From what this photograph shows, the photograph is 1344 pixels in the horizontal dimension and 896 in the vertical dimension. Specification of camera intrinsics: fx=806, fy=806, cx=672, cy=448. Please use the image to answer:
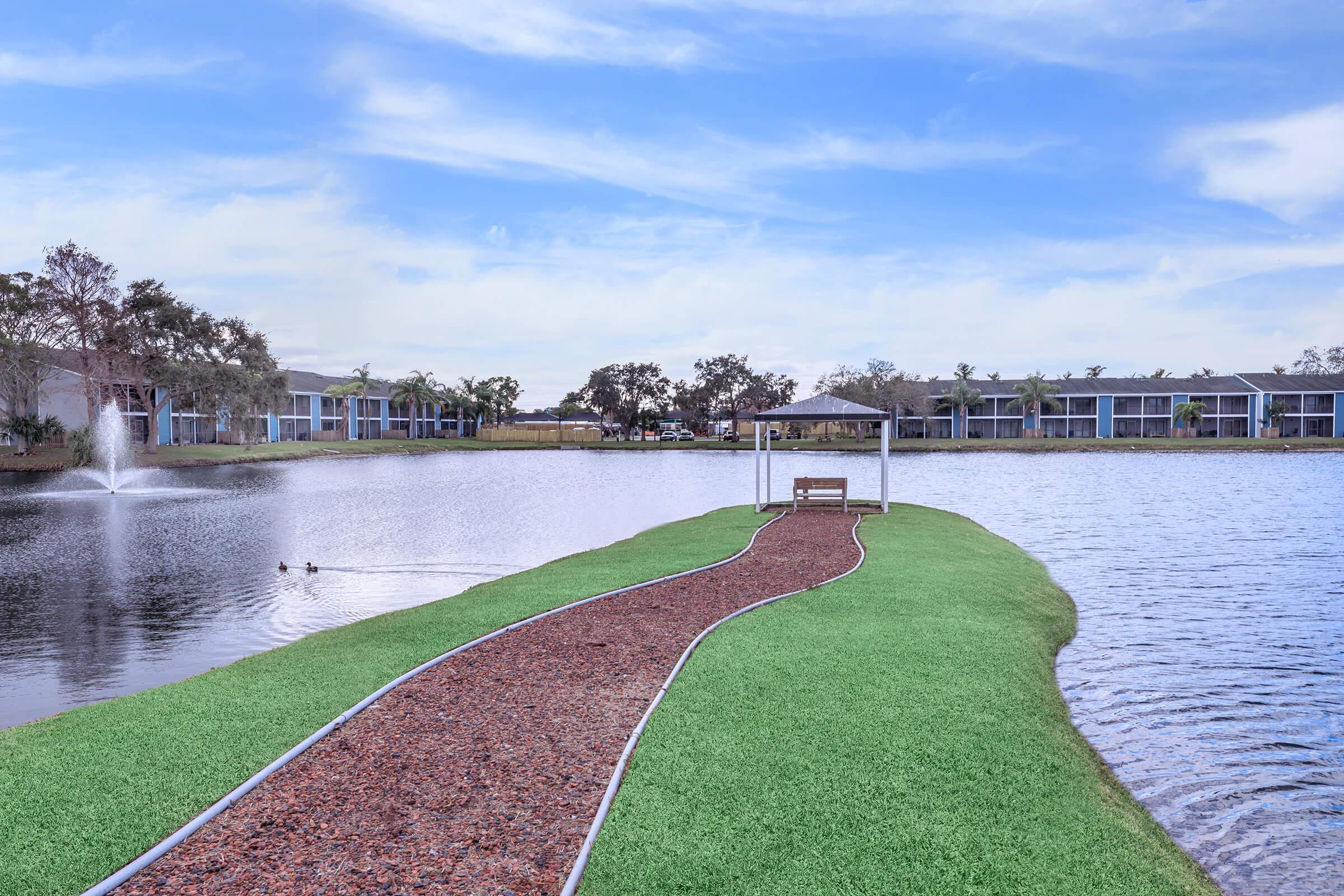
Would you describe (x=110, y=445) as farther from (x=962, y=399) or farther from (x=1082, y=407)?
(x=1082, y=407)

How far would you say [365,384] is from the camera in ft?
297

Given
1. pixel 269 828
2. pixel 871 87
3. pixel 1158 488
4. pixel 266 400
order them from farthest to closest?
pixel 266 400, pixel 1158 488, pixel 871 87, pixel 269 828

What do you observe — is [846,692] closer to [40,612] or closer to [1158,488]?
[40,612]

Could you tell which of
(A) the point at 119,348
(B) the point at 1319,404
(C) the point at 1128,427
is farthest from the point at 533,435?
(B) the point at 1319,404

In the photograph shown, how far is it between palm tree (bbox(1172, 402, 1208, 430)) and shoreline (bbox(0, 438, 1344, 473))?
4.74m

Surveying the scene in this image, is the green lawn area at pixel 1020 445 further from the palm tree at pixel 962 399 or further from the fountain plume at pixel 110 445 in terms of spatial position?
the fountain plume at pixel 110 445

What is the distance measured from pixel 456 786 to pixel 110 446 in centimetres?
4972

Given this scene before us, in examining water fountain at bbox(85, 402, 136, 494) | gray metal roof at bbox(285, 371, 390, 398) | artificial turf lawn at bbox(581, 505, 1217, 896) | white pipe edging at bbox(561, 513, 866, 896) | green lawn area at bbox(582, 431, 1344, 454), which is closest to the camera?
white pipe edging at bbox(561, 513, 866, 896)

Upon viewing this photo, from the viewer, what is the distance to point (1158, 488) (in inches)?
1351

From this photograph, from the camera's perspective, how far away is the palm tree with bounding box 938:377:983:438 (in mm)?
91562

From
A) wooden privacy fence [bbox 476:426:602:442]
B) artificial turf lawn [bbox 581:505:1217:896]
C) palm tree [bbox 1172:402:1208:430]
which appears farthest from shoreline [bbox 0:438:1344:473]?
artificial turf lawn [bbox 581:505:1217:896]

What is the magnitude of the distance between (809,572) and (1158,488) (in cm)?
2895

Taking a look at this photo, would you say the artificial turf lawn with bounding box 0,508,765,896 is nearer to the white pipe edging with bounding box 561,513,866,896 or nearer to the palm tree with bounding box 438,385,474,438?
the white pipe edging with bounding box 561,513,866,896

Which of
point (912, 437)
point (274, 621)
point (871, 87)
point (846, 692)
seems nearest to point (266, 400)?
point (871, 87)
